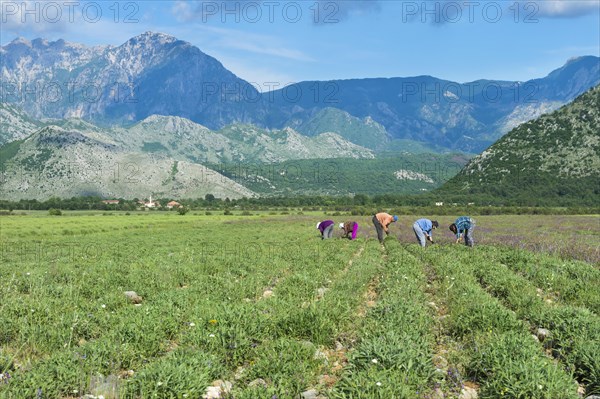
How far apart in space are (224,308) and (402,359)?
4171mm

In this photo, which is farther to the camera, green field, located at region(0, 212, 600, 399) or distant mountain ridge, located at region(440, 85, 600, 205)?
distant mountain ridge, located at region(440, 85, 600, 205)

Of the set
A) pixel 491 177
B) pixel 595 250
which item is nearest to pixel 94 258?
pixel 595 250

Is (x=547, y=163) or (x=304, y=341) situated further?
(x=547, y=163)

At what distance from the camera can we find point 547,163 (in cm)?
16112

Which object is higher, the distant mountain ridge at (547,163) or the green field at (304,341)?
the distant mountain ridge at (547,163)

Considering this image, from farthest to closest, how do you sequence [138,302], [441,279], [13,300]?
1. [441,279]
2. [138,302]
3. [13,300]

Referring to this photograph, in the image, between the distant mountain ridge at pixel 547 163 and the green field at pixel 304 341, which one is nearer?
the green field at pixel 304 341

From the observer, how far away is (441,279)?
49.4 feet

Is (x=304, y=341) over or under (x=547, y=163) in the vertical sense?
under

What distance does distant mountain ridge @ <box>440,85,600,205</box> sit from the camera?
14338cm

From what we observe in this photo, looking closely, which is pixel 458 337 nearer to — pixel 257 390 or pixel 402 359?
pixel 402 359

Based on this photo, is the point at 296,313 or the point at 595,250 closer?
the point at 296,313

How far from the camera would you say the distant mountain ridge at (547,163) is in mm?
143375

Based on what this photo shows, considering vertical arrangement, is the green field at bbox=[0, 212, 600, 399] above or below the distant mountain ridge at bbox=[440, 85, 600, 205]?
below
